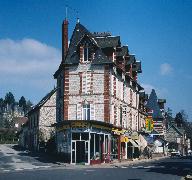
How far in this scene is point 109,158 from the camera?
131 ft

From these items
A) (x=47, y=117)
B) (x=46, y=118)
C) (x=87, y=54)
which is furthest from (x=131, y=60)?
(x=46, y=118)

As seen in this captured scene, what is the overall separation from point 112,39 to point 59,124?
1203 cm

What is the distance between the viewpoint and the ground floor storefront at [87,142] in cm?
3634

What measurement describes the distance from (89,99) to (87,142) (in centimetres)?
494

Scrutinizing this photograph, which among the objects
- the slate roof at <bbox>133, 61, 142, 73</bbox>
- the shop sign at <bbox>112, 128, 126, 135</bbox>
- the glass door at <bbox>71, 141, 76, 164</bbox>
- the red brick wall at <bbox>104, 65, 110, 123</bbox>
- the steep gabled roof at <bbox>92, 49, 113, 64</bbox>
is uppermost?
the slate roof at <bbox>133, 61, 142, 73</bbox>

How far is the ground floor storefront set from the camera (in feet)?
119

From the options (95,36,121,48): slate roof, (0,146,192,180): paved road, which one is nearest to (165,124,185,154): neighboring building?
(95,36,121,48): slate roof

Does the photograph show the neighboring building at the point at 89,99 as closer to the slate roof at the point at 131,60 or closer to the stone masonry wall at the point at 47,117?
the slate roof at the point at 131,60

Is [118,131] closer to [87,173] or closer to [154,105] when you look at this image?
[87,173]

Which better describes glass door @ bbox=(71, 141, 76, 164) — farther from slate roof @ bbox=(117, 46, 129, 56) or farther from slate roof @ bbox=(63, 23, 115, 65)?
slate roof @ bbox=(117, 46, 129, 56)

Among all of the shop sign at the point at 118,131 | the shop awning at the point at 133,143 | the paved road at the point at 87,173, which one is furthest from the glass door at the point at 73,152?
the shop awning at the point at 133,143

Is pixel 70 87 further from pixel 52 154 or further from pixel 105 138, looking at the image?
pixel 52 154

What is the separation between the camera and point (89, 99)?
40.3 m

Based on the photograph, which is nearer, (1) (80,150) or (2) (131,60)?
(1) (80,150)
